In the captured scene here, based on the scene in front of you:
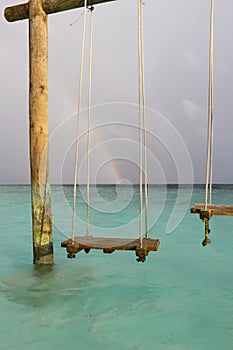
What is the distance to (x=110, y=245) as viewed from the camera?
3973mm

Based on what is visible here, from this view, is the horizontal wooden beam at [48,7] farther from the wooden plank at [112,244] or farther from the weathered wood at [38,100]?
the wooden plank at [112,244]

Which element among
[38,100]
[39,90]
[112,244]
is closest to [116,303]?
[112,244]

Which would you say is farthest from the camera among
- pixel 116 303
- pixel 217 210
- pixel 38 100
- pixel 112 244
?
pixel 38 100

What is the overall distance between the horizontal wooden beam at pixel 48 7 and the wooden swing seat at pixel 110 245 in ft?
10.7

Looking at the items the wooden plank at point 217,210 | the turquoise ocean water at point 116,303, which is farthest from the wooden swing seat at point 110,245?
the turquoise ocean water at point 116,303

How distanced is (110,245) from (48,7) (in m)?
3.58

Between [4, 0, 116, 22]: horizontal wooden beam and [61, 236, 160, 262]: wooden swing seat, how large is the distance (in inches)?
129

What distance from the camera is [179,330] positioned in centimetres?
420

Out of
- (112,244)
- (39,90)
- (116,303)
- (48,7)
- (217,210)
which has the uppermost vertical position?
(48,7)

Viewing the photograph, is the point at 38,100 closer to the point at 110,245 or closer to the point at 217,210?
the point at 110,245

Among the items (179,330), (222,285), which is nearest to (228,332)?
(179,330)

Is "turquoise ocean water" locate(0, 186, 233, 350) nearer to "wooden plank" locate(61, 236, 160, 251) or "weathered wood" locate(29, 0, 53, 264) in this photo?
"wooden plank" locate(61, 236, 160, 251)

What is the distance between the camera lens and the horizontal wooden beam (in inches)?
213

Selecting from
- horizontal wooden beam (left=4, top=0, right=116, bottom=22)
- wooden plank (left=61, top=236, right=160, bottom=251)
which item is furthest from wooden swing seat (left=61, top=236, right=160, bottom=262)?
horizontal wooden beam (left=4, top=0, right=116, bottom=22)
